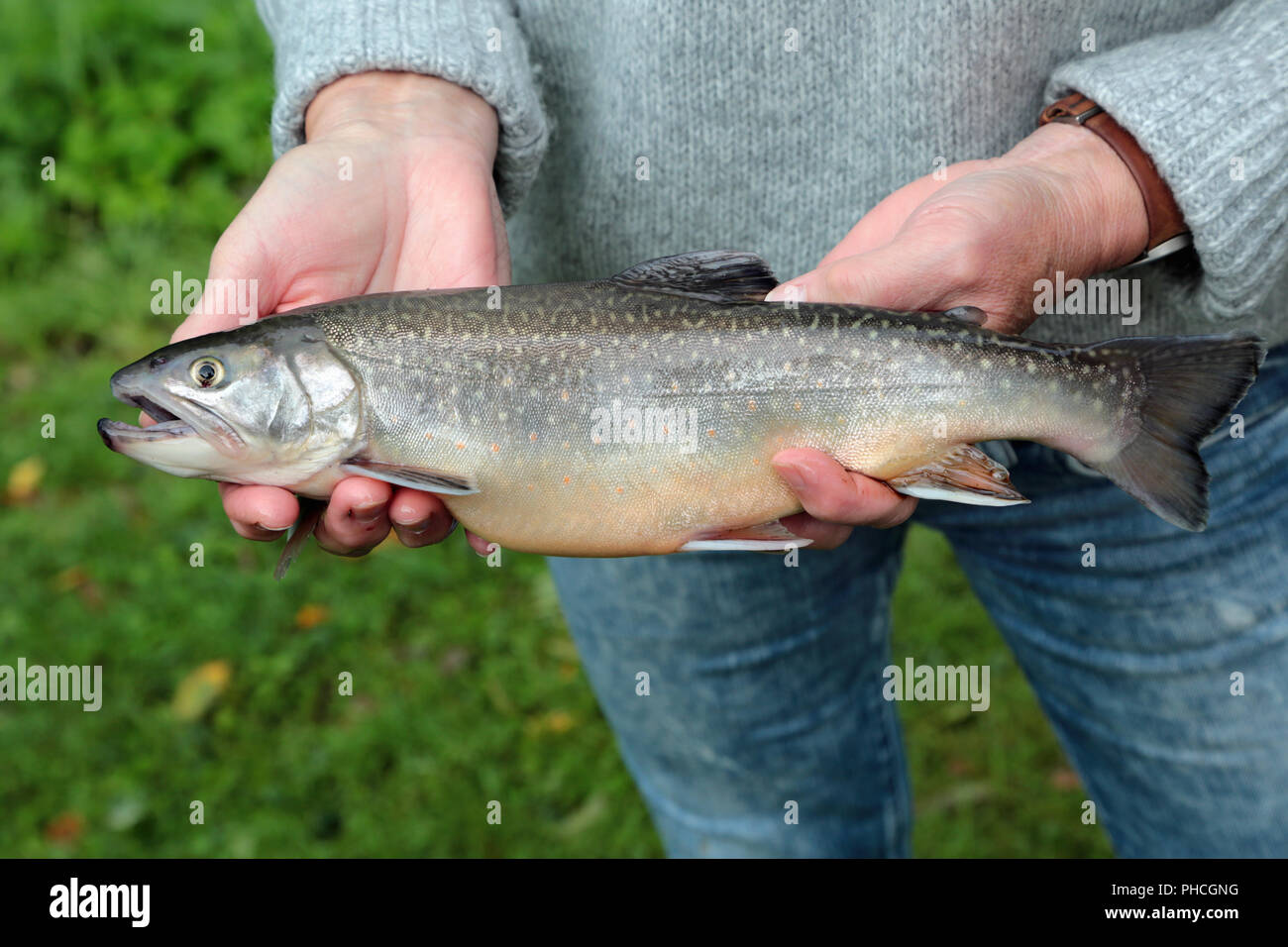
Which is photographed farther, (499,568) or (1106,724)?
(499,568)

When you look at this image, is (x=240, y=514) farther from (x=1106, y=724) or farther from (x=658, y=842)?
(x=658, y=842)

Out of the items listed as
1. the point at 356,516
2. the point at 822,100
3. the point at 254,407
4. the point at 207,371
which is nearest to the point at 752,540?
the point at 356,516

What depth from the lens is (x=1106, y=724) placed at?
2.75 m

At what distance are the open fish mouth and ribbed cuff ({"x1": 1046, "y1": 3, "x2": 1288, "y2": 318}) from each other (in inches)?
72.4

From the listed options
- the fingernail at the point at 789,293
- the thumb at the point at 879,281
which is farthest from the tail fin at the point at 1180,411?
the fingernail at the point at 789,293

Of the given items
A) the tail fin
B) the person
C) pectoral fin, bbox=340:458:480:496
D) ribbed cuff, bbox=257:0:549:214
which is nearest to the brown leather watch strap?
the person

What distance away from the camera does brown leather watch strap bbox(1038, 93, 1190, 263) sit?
2344 mm

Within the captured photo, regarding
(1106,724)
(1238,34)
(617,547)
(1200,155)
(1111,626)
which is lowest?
(1106,724)

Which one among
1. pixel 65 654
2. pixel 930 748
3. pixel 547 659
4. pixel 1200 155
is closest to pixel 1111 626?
pixel 1200 155

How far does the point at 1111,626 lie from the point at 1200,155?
3.36 ft

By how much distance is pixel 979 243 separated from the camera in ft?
7.44

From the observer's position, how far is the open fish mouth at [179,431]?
2.40m

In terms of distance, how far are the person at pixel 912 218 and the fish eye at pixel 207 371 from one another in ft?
0.50

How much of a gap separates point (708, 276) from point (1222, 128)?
1004mm
